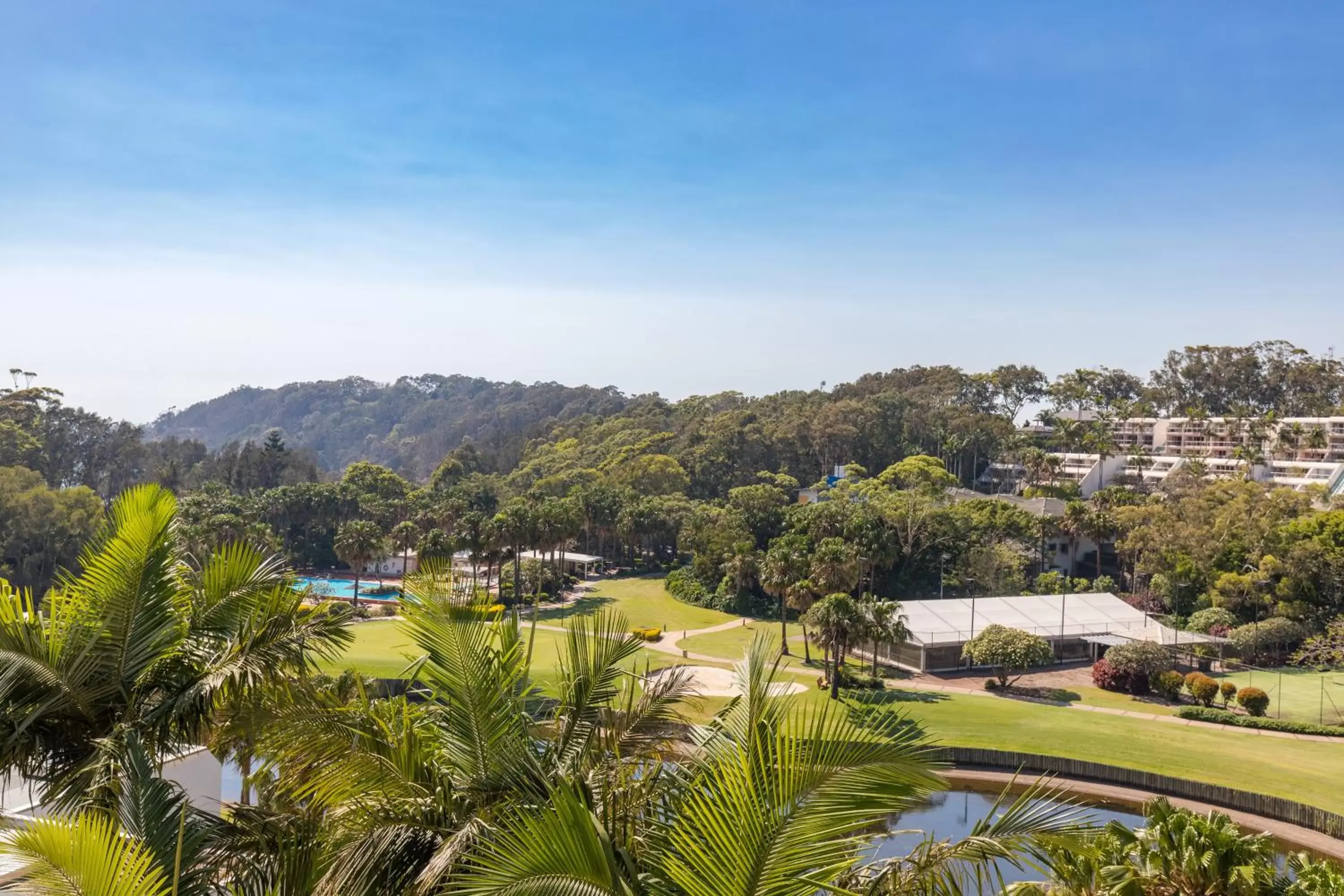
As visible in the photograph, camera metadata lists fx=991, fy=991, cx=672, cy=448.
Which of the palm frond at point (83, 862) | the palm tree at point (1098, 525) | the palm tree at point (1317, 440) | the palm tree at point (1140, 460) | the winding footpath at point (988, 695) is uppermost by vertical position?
the palm tree at point (1317, 440)

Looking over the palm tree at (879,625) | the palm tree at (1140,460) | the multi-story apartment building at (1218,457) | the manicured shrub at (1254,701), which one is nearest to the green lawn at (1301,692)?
A: the manicured shrub at (1254,701)

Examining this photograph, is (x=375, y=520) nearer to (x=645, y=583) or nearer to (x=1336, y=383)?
(x=645, y=583)

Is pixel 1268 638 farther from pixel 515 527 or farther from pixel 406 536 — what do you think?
pixel 406 536

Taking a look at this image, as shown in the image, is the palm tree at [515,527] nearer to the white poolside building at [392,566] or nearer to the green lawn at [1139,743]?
the white poolside building at [392,566]

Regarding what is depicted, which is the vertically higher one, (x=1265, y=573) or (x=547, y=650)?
(x=1265, y=573)

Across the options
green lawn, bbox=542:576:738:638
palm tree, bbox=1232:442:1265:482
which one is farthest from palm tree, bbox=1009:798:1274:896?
palm tree, bbox=1232:442:1265:482

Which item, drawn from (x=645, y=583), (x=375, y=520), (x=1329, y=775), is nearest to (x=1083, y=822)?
(x=1329, y=775)

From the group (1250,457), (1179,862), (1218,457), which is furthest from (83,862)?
(1218,457)
